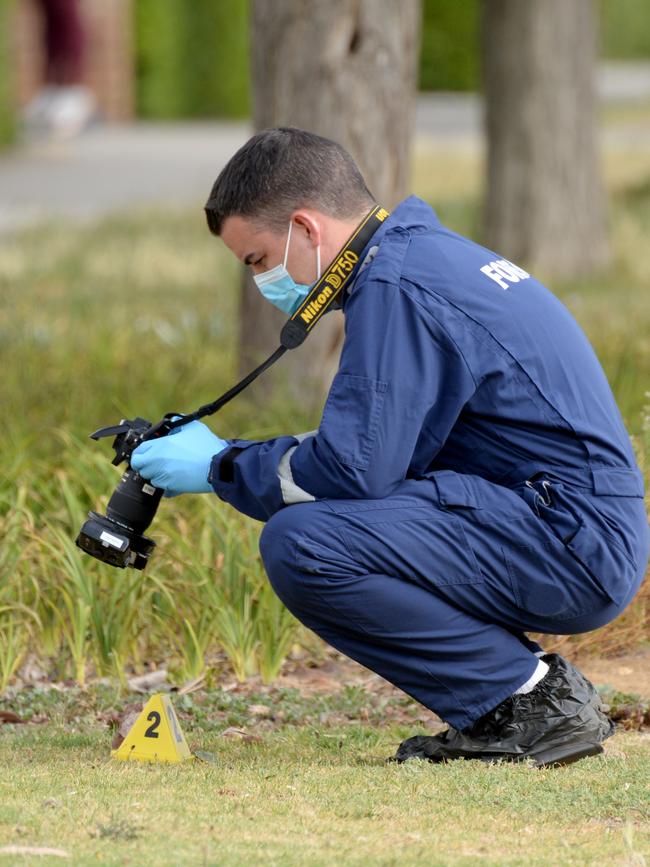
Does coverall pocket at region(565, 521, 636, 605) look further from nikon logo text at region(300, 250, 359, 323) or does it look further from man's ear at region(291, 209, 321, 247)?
man's ear at region(291, 209, 321, 247)

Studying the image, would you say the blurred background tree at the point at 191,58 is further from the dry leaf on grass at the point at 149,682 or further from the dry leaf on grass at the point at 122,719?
the dry leaf on grass at the point at 122,719

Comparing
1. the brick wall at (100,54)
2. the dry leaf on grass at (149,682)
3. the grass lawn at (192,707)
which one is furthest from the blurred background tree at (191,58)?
the dry leaf on grass at (149,682)

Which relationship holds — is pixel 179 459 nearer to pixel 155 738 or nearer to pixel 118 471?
pixel 155 738

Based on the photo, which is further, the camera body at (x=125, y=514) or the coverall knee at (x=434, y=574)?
the camera body at (x=125, y=514)

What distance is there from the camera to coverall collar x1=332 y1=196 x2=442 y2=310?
3232 millimetres

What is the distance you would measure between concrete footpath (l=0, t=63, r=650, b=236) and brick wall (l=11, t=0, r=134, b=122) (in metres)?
0.58

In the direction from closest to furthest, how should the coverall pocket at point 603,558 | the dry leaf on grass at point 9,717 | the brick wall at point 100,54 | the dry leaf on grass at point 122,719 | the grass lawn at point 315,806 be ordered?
the grass lawn at point 315,806 < the coverall pocket at point 603,558 < the dry leaf on grass at point 122,719 < the dry leaf on grass at point 9,717 < the brick wall at point 100,54

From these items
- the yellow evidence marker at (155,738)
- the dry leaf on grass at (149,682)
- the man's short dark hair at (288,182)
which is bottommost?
the dry leaf on grass at (149,682)

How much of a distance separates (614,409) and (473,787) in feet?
2.86

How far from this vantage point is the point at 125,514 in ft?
11.1

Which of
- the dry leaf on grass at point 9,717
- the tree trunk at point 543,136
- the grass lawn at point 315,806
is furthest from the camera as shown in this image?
the tree trunk at point 543,136

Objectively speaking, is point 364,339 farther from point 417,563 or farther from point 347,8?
point 347,8

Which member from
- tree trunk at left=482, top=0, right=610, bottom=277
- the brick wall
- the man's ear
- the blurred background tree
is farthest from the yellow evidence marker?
the blurred background tree

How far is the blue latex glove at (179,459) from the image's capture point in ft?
10.8
